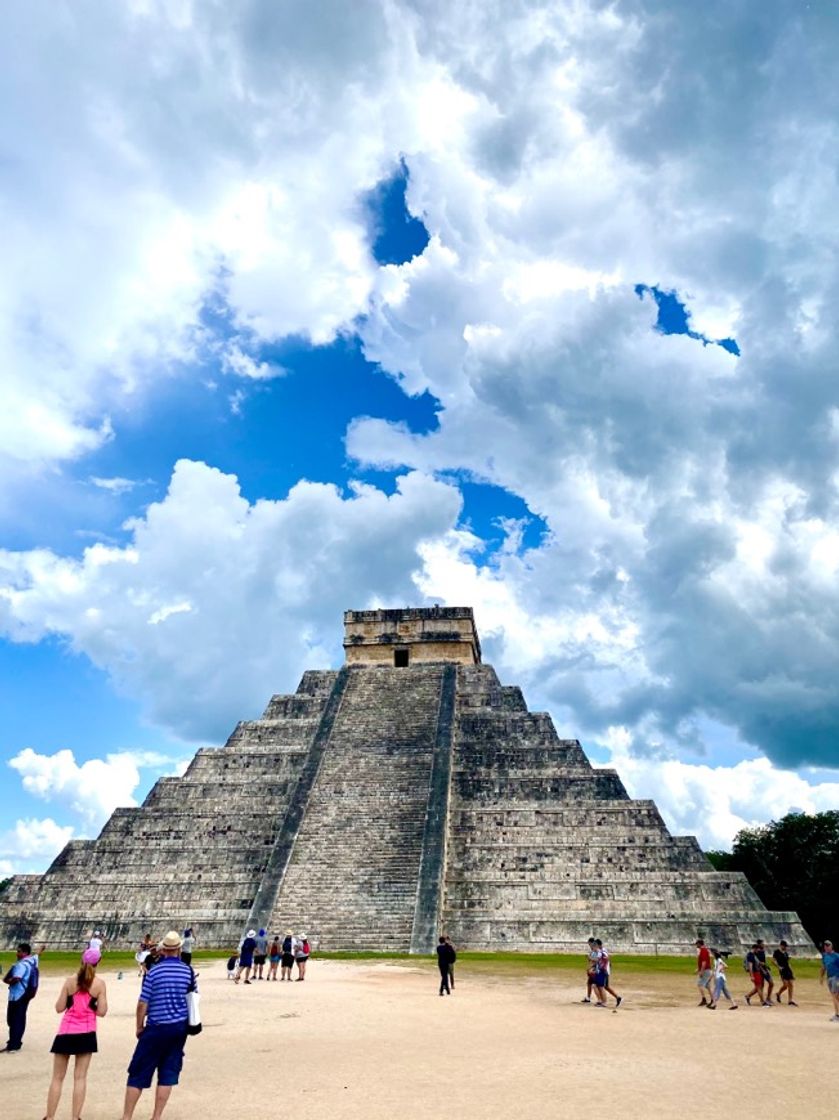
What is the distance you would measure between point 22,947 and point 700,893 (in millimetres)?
14221

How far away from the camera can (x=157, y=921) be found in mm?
18078

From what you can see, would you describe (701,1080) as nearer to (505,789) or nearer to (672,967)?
(672,967)

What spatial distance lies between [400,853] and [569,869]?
12.4ft

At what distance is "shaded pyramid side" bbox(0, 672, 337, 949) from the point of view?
18.2 meters

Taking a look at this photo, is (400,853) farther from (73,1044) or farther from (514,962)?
(73,1044)

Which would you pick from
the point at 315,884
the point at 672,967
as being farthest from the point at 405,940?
the point at 672,967

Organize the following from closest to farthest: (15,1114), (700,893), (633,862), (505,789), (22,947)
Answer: (15,1114)
(22,947)
(700,893)
(633,862)
(505,789)

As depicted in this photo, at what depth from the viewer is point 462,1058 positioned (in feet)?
22.2

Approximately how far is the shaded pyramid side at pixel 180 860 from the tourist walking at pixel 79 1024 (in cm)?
1367

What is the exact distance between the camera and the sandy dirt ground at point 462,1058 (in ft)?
17.2

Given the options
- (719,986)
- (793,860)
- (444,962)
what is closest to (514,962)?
(444,962)

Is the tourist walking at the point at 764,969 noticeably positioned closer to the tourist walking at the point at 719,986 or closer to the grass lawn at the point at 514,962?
the tourist walking at the point at 719,986

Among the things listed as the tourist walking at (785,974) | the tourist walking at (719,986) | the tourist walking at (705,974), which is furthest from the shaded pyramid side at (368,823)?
the tourist walking at (785,974)

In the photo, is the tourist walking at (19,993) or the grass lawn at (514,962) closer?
the tourist walking at (19,993)
